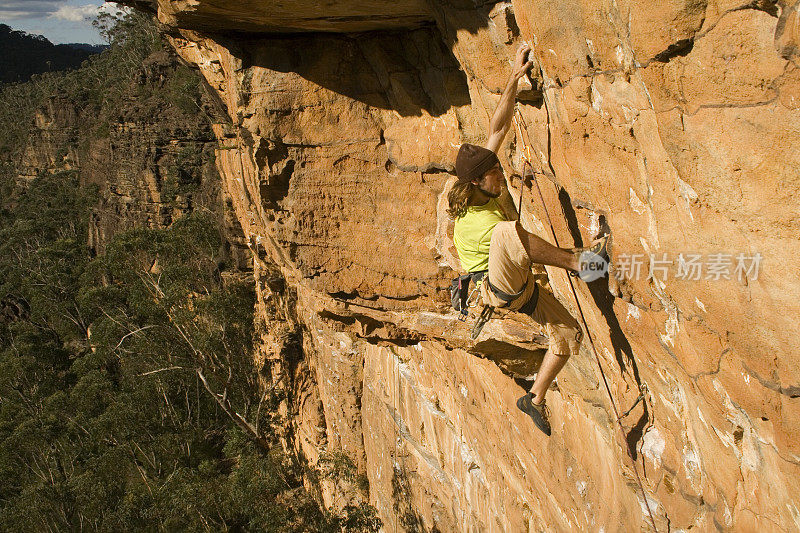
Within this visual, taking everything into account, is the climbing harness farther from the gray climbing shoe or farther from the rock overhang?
the rock overhang

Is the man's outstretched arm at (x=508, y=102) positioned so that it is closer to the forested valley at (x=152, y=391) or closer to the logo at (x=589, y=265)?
the logo at (x=589, y=265)

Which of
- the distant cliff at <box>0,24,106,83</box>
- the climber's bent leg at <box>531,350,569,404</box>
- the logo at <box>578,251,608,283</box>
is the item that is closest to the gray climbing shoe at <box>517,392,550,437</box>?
the climber's bent leg at <box>531,350,569,404</box>

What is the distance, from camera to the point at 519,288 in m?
3.60

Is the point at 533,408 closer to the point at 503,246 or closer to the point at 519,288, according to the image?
the point at 519,288

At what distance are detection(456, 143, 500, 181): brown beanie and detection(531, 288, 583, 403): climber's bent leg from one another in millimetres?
1072

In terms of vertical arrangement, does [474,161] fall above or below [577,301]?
above

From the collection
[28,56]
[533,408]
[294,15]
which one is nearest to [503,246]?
[533,408]

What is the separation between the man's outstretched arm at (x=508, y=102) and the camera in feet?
11.0

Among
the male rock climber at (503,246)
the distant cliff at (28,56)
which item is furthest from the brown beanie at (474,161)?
the distant cliff at (28,56)

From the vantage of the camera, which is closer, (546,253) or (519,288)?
(546,253)

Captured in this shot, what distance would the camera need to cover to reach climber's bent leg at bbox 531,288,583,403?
3.94 meters

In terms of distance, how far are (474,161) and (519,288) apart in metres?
0.84

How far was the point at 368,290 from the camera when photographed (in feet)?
22.4

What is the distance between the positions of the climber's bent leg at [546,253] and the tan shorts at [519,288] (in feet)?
0.11
